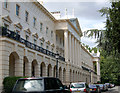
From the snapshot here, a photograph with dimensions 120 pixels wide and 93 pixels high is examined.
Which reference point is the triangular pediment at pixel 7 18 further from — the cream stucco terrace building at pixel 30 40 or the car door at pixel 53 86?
the car door at pixel 53 86

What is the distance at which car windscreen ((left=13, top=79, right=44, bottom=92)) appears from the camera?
1146cm

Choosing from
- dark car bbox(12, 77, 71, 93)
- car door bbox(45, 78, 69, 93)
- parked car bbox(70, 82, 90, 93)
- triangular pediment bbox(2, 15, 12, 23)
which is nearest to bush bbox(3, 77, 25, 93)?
parked car bbox(70, 82, 90, 93)

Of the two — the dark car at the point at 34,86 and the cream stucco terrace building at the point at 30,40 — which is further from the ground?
the cream stucco terrace building at the point at 30,40

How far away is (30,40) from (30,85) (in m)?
23.9

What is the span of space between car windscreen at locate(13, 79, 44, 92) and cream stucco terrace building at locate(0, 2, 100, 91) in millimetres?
10556

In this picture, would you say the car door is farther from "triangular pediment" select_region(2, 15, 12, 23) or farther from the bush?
"triangular pediment" select_region(2, 15, 12, 23)

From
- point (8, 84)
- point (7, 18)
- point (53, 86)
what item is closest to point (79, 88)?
point (8, 84)

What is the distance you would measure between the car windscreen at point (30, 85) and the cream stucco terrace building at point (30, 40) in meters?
10.6

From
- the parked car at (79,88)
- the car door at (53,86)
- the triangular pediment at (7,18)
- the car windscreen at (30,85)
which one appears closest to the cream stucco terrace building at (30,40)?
the triangular pediment at (7,18)

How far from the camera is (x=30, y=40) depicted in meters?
35.2

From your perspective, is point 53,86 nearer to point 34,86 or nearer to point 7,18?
point 34,86

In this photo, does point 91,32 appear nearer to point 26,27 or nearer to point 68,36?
point 26,27

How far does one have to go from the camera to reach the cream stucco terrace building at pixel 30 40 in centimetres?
2323

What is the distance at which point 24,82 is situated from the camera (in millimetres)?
11891
